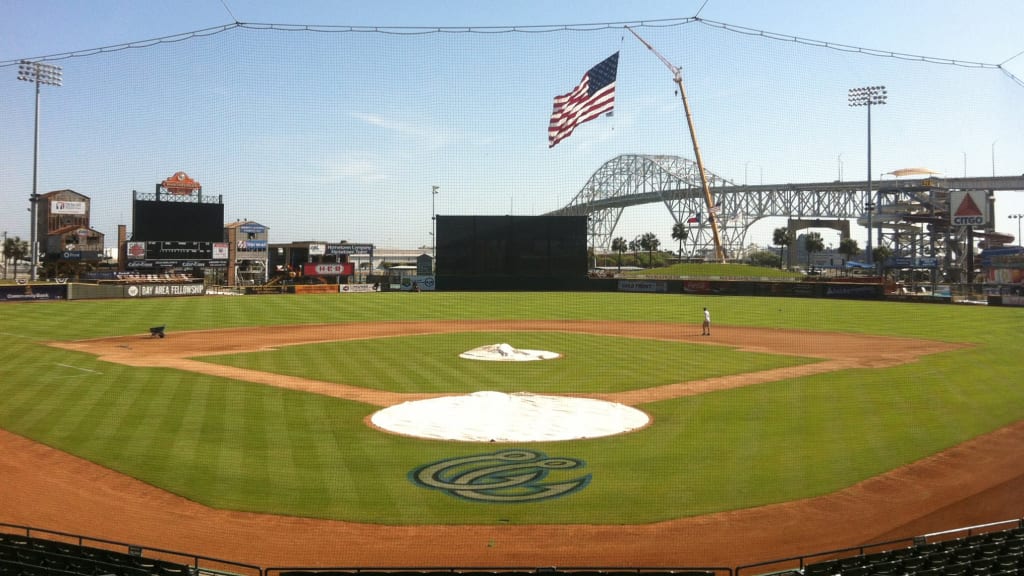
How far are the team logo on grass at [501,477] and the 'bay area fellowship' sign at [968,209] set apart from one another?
202 feet

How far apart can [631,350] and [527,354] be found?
4.73 metres

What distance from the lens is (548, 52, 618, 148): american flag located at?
680 inches

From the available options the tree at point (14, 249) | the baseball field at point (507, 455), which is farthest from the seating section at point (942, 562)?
the tree at point (14, 249)

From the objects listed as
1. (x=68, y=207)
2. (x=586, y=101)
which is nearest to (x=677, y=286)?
(x=586, y=101)

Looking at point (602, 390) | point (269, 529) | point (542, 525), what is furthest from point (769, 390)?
point (269, 529)

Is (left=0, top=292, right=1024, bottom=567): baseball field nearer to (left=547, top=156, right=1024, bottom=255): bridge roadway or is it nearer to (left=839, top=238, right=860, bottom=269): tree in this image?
(left=547, top=156, right=1024, bottom=255): bridge roadway

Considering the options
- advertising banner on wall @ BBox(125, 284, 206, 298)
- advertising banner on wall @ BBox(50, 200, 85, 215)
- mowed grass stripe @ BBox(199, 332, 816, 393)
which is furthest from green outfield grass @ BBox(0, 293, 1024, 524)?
advertising banner on wall @ BBox(50, 200, 85, 215)

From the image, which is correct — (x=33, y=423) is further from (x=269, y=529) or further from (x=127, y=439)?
(x=269, y=529)

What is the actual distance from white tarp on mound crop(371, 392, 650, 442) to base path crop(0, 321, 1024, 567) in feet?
13.0

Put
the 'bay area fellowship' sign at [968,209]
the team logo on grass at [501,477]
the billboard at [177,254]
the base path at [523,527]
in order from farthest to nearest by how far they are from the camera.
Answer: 1. the 'bay area fellowship' sign at [968,209]
2. the billboard at [177,254]
3. the team logo on grass at [501,477]
4. the base path at [523,527]

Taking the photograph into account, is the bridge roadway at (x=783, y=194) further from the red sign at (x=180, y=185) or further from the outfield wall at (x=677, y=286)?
the red sign at (x=180, y=185)

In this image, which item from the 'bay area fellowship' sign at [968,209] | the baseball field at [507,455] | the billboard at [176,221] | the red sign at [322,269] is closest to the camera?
the baseball field at [507,455]

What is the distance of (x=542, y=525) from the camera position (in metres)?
9.30

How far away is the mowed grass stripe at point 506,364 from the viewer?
18.7m
